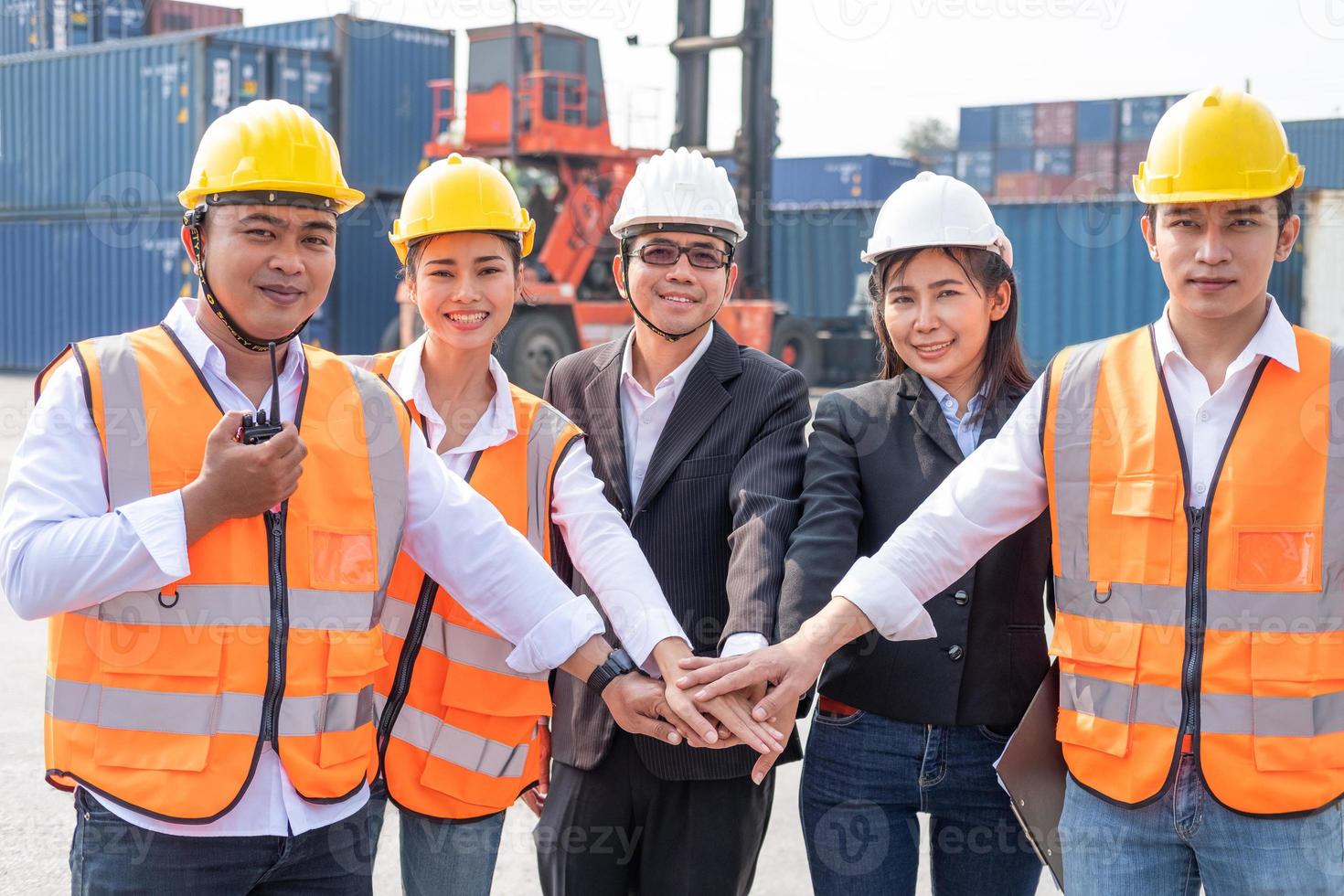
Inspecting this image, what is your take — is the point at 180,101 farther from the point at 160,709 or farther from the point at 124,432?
the point at 160,709

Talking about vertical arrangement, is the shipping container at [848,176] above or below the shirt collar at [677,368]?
above

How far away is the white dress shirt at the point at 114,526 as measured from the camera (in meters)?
1.89

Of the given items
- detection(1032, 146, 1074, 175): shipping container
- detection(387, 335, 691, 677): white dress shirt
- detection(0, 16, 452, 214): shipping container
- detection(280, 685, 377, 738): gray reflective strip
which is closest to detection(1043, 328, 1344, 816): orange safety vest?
detection(387, 335, 691, 677): white dress shirt

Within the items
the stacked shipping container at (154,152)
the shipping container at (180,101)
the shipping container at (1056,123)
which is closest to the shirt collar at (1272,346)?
the stacked shipping container at (154,152)

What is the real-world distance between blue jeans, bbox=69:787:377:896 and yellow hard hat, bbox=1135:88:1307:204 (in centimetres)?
177

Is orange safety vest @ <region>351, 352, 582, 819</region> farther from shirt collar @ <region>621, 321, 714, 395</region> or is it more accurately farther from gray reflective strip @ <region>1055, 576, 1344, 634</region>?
gray reflective strip @ <region>1055, 576, 1344, 634</region>

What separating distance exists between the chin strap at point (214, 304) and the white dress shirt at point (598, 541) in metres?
0.59

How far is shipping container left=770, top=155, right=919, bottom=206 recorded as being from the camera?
98.9 ft

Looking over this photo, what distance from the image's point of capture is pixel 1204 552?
211 cm

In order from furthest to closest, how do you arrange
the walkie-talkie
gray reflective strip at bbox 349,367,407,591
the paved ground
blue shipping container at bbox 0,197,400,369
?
blue shipping container at bbox 0,197,400,369
the paved ground
gray reflective strip at bbox 349,367,407,591
the walkie-talkie

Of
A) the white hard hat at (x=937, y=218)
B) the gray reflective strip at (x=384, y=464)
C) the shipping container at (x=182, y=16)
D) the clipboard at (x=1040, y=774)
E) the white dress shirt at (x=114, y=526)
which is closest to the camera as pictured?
the white dress shirt at (x=114, y=526)

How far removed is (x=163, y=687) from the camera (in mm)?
1978

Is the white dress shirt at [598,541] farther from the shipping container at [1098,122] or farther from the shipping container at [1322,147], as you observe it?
the shipping container at [1098,122]

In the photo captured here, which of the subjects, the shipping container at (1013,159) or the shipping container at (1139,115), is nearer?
the shipping container at (1139,115)
